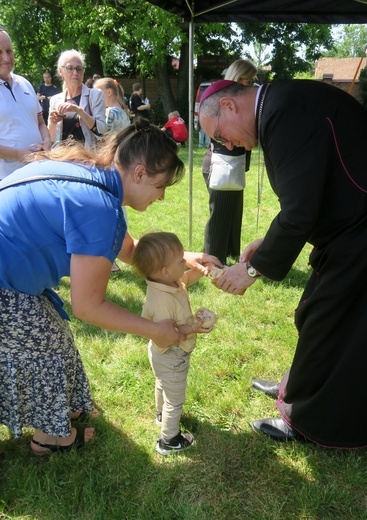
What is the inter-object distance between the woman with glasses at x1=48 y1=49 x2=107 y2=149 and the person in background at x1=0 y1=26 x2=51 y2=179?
1.93ft

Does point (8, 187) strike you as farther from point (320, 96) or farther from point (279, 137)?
point (320, 96)

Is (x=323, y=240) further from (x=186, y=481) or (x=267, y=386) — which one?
(x=186, y=481)

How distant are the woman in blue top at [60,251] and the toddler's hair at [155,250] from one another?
0.23 meters

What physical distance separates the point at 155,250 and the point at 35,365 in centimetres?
76

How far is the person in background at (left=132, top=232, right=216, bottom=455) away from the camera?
2.09 meters

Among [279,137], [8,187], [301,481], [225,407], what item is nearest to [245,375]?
[225,407]

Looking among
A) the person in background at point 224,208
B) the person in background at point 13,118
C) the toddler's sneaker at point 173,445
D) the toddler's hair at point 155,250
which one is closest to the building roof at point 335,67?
the person in background at point 224,208

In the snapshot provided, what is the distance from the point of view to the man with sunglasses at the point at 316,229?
179cm

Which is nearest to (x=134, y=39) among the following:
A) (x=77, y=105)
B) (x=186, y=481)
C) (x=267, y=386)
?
(x=77, y=105)

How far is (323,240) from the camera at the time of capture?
206cm

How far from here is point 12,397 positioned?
82.9 inches

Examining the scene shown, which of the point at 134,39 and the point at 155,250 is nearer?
the point at 155,250

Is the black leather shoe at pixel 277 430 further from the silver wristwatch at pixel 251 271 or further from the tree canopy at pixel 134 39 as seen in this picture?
the tree canopy at pixel 134 39

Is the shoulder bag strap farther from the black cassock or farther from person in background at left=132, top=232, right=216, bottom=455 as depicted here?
the black cassock
